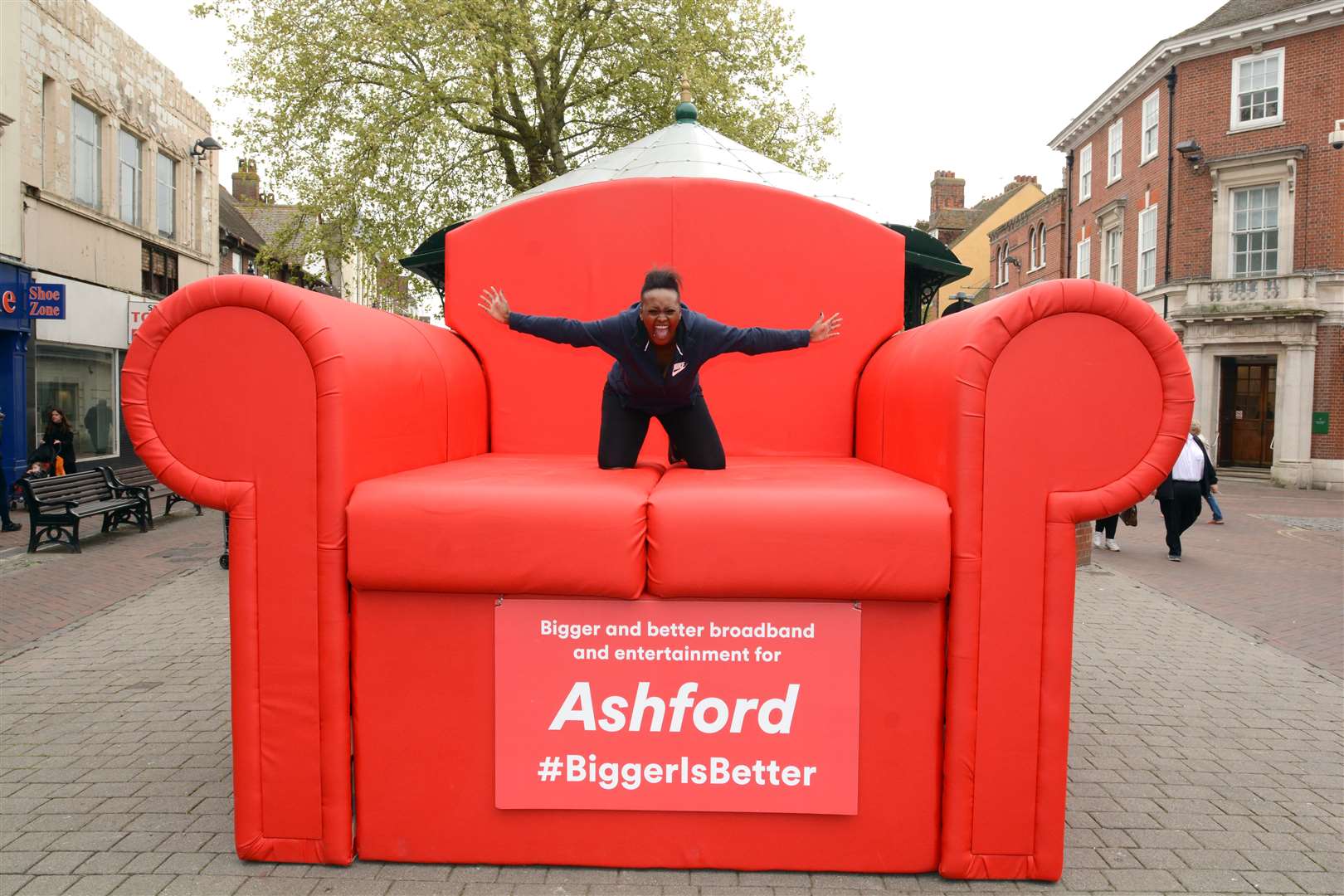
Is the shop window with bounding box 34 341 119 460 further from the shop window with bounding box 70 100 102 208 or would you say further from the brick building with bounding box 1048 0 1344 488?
the brick building with bounding box 1048 0 1344 488

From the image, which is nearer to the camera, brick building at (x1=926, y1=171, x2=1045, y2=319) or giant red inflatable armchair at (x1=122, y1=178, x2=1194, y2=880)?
giant red inflatable armchair at (x1=122, y1=178, x2=1194, y2=880)

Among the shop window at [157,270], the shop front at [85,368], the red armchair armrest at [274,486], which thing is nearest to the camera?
the red armchair armrest at [274,486]

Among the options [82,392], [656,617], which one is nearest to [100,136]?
[82,392]

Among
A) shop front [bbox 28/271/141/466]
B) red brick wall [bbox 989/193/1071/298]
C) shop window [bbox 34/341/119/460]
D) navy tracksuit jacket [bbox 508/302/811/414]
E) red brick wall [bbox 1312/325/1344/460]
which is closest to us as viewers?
navy tracksuit jacket [bbox 508/302/811/414]

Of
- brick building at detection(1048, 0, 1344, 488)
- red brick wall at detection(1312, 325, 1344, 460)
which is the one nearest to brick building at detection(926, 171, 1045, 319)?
brick building at detection(1048, 0, 1344, 488)

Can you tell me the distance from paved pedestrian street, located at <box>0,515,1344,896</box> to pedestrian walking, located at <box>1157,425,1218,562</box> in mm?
4028

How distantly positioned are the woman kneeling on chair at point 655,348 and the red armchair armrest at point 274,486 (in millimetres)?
892

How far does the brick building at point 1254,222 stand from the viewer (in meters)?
21.5

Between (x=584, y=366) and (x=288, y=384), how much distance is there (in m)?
1.87

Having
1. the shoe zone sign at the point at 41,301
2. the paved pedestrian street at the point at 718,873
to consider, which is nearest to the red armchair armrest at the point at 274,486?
the paved pedestrian street at the point at 718,873

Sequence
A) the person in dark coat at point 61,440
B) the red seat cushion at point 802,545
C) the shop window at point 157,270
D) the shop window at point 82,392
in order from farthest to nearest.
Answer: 1. the shop window at point 157,270
2. the shop window at point 82,392
3. the person in dark coat at point 61,440
4. the red seat cushion at point 802,545

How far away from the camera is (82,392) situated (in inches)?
676

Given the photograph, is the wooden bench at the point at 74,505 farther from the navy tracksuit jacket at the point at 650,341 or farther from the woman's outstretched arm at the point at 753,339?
the woman's outstretched arm at the point at 753,339

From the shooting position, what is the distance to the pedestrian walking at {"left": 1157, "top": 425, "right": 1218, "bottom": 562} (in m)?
10.1
